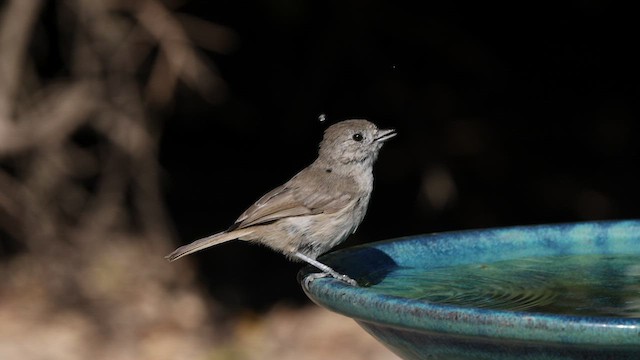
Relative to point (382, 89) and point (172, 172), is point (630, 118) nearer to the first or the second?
point (382, 89)

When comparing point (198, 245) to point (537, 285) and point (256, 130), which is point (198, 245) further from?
point (256, 130)

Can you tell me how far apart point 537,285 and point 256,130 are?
6.54m

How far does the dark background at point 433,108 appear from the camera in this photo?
884 centimetres

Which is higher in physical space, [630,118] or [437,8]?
[437,8]

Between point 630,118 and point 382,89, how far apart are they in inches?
95.0

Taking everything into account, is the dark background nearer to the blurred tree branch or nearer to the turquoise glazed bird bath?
the blurred tree branch

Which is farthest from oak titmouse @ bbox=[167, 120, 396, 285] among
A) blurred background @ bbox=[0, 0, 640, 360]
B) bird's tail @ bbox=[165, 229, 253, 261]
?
blurred background @ bbox=[0, 0, 640, 360]

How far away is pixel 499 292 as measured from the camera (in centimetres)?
371

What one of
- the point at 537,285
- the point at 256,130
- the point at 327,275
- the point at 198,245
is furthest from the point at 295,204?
the point at 256,130

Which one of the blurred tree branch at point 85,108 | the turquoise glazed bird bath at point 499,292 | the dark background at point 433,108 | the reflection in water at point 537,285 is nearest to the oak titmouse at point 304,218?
the turquoise glazed bird bath at point 499,292

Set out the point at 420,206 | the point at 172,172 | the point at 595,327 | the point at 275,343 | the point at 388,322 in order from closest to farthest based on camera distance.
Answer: the point at 595,327 < the point at 388,322 < the point at 275,343 < the point at 420,206 < the point at 172,172

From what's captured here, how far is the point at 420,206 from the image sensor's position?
31.2ft

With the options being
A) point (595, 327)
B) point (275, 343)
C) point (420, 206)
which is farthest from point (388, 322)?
point (420, 206)

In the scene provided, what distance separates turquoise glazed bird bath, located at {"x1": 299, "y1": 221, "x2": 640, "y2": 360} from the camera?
2600 mm
